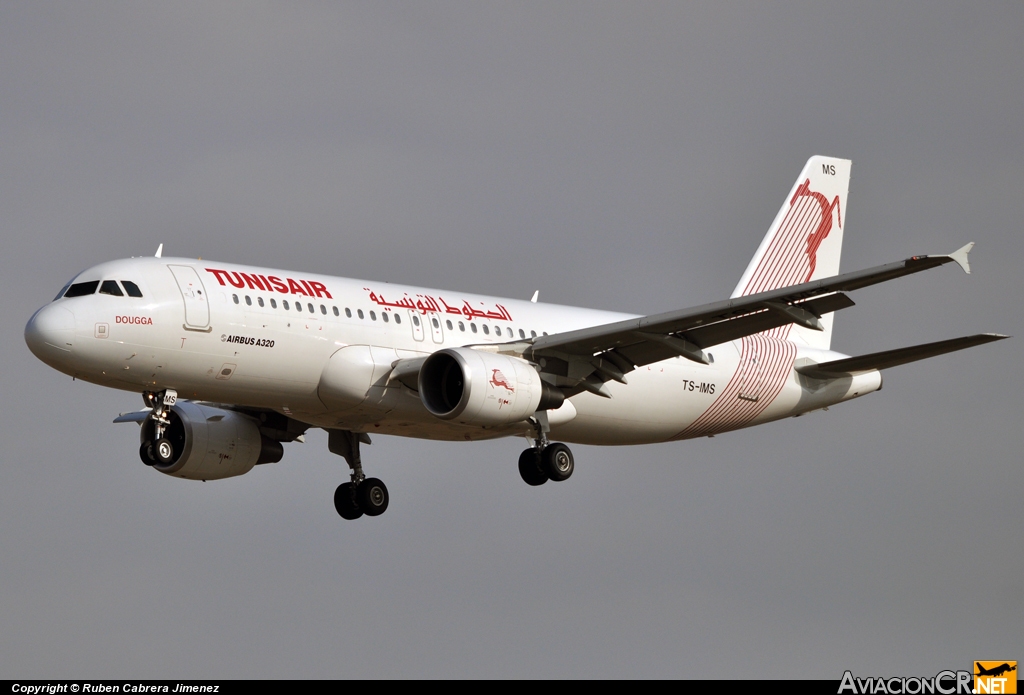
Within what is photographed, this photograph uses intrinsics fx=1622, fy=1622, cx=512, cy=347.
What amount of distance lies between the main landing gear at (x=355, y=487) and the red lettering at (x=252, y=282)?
785 cm

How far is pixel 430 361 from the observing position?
38469 millimetres

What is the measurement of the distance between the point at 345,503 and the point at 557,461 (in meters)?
6.75

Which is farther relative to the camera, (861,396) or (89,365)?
(861,396)

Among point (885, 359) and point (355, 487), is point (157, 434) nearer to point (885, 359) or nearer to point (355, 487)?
point (355, 487)

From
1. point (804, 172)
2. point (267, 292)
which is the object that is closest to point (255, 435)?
point (267, 292)

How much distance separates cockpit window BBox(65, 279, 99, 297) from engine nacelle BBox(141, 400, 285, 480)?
6.16 meters

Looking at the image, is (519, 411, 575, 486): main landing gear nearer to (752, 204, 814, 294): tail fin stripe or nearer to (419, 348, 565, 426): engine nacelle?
(419, 348, 565, 426): engine nacelle

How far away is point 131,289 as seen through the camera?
3638 cm

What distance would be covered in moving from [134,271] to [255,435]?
26.1 ft

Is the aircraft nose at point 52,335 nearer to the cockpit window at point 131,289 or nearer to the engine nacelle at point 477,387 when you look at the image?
the cockpit window at point 131,289

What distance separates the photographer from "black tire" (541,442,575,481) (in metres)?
41.6

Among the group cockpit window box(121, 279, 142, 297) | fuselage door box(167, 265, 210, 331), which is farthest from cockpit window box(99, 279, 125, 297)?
fuselage door box(167, 265, 210, 331)

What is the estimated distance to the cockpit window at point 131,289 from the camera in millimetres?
36312

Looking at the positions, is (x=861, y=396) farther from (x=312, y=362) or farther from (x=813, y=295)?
(x=312, y=362)
